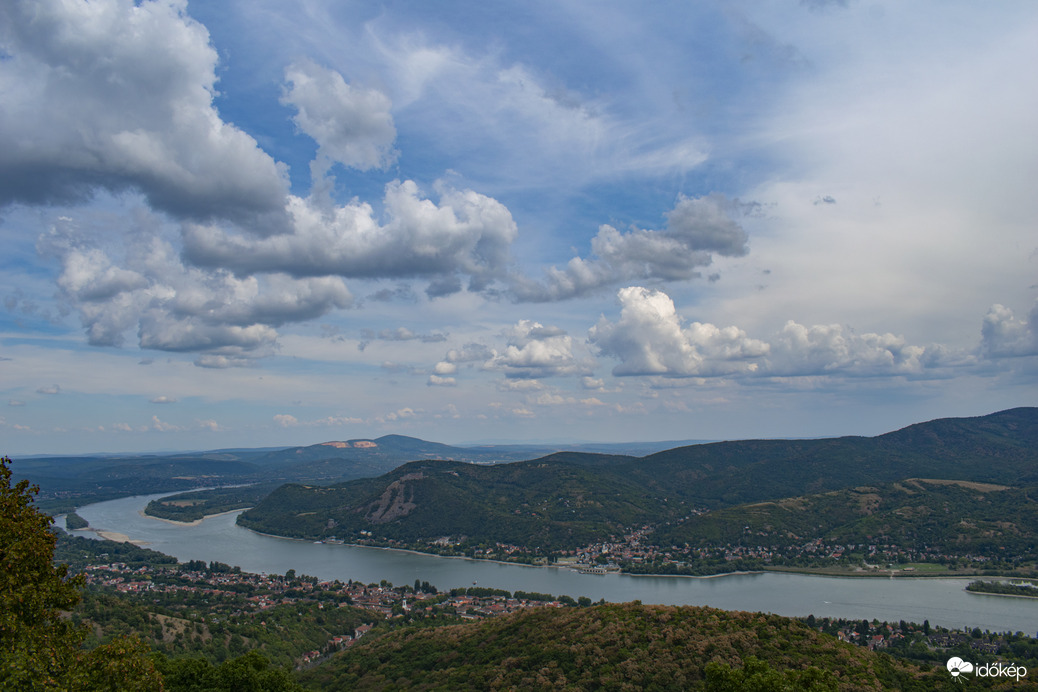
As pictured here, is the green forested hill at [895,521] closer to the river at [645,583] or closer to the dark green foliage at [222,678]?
the river at [645,583]

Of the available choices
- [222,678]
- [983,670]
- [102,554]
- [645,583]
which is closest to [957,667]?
[983,670]

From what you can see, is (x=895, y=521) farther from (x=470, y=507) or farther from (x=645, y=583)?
(x=470, y=507)

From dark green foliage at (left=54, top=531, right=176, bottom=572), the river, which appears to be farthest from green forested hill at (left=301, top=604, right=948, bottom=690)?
dark green foliage at (left=54, top=531, right=176, bottom=572)

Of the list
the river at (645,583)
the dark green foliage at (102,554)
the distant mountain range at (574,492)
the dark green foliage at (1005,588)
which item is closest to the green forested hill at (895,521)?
the distant mountain range at (574,492)

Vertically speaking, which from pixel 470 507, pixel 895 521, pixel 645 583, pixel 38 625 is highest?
pixel 38 625

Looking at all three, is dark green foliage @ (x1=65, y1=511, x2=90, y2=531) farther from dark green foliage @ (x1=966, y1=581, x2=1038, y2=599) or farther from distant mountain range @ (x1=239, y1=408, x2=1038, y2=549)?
dark green foliage @ (x1=966, y1=581, x2=1038, y2=599)
